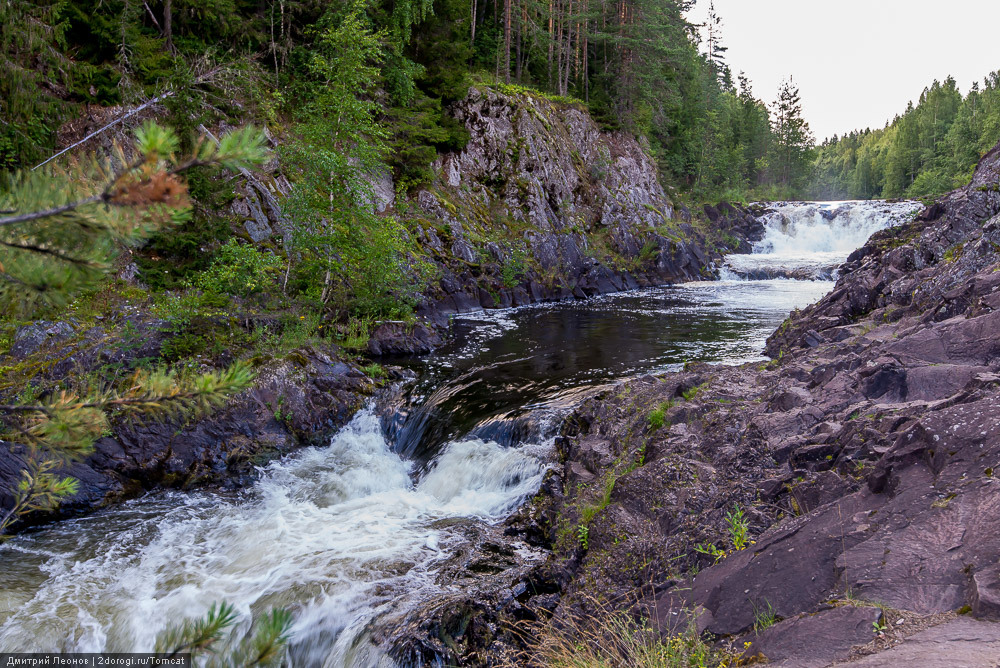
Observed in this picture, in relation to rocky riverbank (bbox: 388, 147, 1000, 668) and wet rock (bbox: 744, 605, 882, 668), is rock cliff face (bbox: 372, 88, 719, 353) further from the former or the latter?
wet rock (bbox: 744, 605, 882, 668)

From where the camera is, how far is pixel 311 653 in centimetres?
552

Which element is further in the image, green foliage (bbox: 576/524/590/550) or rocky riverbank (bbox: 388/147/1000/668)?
green foliage (bbox: 576/524/590/550)

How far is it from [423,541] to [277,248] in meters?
11.5

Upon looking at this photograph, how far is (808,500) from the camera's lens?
15.8ft

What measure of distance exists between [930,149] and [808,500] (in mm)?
90886

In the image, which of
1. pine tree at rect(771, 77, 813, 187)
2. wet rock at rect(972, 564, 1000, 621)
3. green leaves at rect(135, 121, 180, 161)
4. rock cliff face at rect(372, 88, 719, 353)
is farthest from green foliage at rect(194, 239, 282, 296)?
pine tree at rect(771, 77, 813, 187)

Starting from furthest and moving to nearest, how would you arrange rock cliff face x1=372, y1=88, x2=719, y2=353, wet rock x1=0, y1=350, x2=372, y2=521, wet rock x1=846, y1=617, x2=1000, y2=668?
1. rock cliff face x1=372, y1=88, x2=719, y2=353
2. wet rock x1=0, y1=350, x2=372, y2=521
3. wet rock x1=846, y1=617, x2=1000, y2=668

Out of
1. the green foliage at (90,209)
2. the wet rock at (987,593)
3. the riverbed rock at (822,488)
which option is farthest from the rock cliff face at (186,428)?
the wet rock at (987,593)

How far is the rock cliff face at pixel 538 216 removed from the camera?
21891 millimetres

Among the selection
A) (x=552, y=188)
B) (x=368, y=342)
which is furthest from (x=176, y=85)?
(x=552, y=188)

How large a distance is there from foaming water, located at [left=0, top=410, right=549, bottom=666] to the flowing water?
0.02 meters

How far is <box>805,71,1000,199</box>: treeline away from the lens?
59.4 m


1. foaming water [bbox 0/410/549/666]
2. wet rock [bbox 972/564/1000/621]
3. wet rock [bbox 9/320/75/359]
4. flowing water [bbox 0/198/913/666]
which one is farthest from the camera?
wet rock [bbox 9/320/75/359]

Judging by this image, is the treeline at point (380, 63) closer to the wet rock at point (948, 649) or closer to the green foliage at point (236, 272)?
the green foliage at point (236, 272)
